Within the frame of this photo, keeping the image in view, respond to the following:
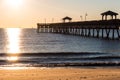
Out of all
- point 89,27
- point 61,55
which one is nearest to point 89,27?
point 89,27

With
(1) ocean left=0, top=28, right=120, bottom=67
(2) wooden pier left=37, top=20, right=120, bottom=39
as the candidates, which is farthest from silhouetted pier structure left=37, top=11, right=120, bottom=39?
(1) ocean left=0, top=28, right=120, bottom=67

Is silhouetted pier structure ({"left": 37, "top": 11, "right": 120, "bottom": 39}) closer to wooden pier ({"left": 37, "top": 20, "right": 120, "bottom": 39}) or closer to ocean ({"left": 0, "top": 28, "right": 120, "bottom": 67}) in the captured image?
wooden pier ({"left": 37, "top": 20, "right": 120, "bottom": 39})

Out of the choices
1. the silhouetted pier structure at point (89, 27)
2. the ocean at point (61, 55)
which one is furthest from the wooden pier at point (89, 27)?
the ocean at point (61, 55)

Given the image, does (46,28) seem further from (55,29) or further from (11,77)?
(11,77)

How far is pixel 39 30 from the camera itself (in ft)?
559

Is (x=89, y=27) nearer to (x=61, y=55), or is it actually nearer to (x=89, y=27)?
(x=89, y=27)

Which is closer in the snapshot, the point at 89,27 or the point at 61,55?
the point at 61,55

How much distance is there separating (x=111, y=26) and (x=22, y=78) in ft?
202

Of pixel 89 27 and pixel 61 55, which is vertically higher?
pixel 89 27

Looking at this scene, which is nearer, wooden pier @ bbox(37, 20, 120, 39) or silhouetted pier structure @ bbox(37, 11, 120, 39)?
silhouetted pier structure @ bbox(37, 11, 120, 39)

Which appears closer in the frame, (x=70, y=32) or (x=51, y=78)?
(x=51, y=78)

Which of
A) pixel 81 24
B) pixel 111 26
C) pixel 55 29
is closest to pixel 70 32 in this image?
pixel 55 29

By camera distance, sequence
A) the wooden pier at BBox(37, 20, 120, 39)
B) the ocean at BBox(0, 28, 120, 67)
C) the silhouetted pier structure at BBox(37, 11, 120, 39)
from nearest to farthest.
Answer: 1. the ocean at BBox(0, 28, 120, 67)
2. the silhouetted pier structure at BBox(37, 11, 120, 39)
3. the wooden pier at BBox(37, 20, 120, 39)

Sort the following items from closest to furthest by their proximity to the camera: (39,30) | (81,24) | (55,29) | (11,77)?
(11,77) < (81,24) < (55,29) < (39,30)
